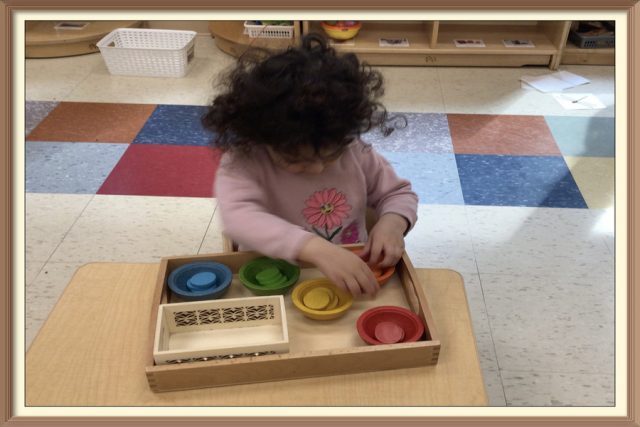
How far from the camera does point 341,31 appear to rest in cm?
290

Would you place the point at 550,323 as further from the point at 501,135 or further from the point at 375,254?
the point at 501,135

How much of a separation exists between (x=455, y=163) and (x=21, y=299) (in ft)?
5.64

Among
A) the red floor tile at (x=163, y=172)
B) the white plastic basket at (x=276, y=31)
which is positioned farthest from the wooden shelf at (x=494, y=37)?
the red floor tile at (x=163, y=172)

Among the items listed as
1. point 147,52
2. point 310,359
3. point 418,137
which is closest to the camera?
point 310,359

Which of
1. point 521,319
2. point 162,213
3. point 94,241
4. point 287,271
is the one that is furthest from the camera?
point 162,213

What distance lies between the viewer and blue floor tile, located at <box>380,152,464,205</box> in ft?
6.34

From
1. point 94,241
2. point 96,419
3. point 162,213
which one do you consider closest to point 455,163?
point 162,213

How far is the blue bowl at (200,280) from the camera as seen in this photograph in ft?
2.57

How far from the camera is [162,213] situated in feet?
6.08

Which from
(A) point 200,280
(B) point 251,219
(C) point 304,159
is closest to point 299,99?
(C) point 304,159

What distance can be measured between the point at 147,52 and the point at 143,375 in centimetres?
242

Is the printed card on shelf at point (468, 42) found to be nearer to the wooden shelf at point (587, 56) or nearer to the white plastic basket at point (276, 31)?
the wooden shelf at point (587, 56)

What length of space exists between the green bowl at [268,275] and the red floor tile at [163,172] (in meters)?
1.12

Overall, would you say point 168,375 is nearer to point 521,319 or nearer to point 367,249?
point 367,249
